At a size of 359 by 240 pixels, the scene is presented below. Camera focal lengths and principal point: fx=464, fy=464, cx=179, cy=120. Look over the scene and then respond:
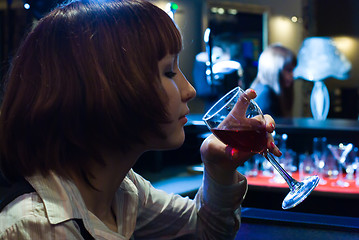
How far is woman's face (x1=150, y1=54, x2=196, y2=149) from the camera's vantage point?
3.09ft

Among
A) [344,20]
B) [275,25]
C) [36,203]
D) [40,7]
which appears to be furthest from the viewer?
[275,25]

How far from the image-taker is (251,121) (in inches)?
42.3

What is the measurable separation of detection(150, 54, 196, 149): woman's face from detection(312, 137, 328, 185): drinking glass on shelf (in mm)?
2466

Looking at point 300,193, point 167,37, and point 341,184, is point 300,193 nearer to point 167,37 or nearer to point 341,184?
point 167,37

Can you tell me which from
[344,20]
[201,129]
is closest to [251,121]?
[201,129]

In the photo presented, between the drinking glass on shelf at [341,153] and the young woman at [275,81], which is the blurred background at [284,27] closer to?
the young woman at [275,81]

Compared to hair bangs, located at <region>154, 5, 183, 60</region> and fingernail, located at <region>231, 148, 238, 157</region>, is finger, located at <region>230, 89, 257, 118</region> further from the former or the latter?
hair bangs, located at <region>154, 5, 183, 60</region>

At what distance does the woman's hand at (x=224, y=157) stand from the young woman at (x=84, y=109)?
0.19m

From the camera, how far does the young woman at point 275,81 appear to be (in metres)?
4.25

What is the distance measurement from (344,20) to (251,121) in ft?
20.8

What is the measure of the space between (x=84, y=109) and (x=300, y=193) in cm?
57

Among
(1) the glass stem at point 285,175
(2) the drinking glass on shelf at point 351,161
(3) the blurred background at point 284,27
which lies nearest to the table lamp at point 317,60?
(3) the blurred background at point 284,27

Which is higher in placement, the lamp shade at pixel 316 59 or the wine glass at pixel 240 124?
the wine glass at pixel 240 124

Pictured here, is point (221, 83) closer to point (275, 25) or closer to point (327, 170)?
point (327, 170)
